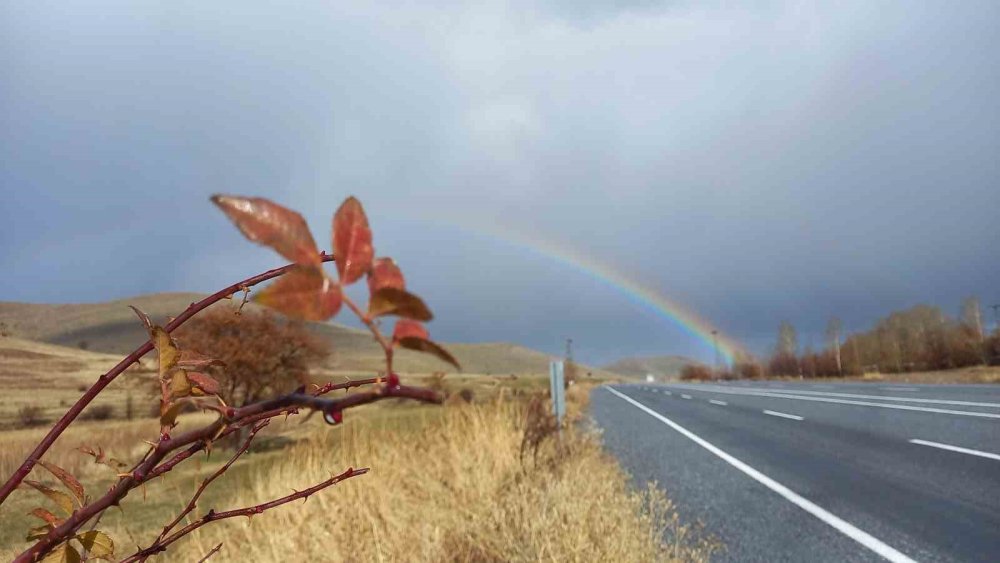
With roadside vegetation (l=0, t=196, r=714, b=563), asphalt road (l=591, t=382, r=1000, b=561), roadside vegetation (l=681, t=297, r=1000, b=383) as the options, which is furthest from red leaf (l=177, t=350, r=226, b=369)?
roadside vegetation (l=681, t=297, r=1000, b=383)

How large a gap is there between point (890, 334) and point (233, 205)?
79340mm

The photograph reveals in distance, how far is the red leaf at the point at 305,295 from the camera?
0.40m

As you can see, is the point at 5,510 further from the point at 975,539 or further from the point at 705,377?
the point at 705,377

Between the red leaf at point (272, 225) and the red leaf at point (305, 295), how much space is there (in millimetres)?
12

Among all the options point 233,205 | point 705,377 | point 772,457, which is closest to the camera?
point 233,205

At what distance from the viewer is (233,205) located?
43cm

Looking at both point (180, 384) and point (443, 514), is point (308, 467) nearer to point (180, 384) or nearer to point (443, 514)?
point (443, 514)

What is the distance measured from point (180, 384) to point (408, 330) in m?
0.33

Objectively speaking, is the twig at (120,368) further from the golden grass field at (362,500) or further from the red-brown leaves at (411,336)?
the golden grass field at (362,500)

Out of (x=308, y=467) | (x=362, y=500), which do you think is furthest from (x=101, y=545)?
(x=308, y=467)

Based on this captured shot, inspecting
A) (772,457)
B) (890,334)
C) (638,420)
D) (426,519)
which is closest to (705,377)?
(890,334)

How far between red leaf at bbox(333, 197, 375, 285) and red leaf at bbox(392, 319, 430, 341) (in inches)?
1.9

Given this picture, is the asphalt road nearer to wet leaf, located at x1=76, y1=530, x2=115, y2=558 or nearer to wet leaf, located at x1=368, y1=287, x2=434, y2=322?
wet leaf, located at x1=76, y1=530, x2=115, y2=558

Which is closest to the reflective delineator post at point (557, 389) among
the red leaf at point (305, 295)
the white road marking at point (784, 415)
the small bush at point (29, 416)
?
the small bush at point (29, 416)
